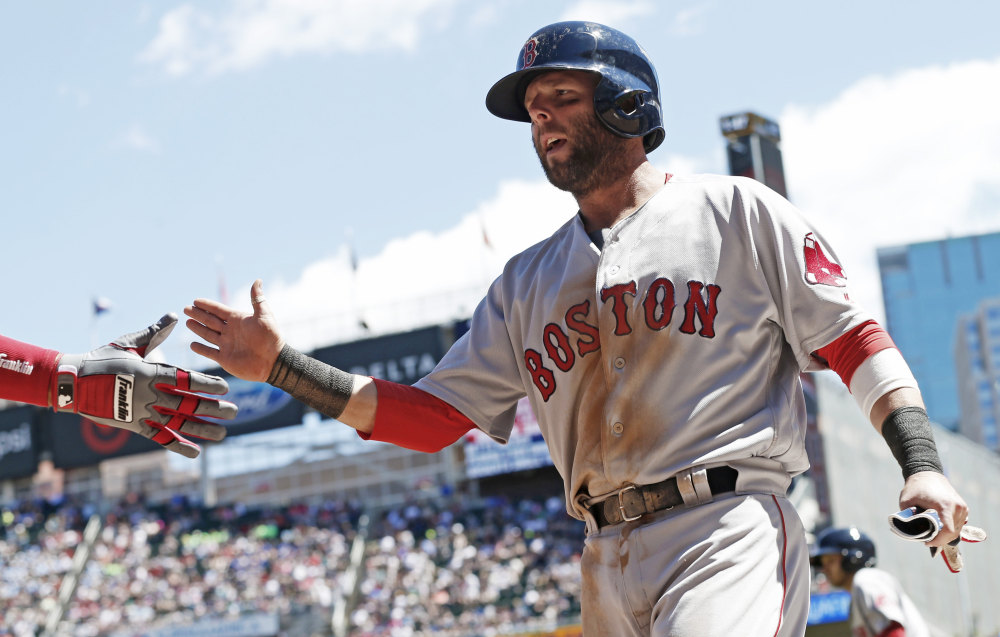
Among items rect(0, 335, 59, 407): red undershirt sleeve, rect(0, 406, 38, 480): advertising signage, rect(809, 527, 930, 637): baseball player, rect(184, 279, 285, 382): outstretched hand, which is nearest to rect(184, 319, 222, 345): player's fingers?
rect(184, 279, 285, 382): outstretched hand

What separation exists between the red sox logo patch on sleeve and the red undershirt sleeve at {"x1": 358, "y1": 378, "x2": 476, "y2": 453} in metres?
1.17

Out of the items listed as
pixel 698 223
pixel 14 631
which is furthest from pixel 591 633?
pixel 14 631

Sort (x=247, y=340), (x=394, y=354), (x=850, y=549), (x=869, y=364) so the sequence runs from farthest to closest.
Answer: (x=394, y=354), (x=850, y=549), (x=247, y=340), (x=869, y=364)

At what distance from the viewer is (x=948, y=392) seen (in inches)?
3752

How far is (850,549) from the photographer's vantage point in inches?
248

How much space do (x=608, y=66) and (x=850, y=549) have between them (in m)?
3.94

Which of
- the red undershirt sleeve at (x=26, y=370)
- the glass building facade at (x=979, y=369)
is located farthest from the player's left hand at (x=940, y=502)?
the glass building facade at (x=979, y=369)

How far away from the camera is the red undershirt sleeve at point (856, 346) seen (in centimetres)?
291

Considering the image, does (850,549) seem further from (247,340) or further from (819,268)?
(247,340)

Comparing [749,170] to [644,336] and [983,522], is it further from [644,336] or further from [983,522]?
[983,522]

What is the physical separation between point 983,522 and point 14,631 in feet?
85.1

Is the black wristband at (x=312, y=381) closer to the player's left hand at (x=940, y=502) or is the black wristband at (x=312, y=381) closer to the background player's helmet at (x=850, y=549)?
the player's left hand at (x=940, y=502)

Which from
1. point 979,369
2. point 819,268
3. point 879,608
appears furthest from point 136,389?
point 979,369

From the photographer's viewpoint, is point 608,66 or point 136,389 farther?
point 136,389
